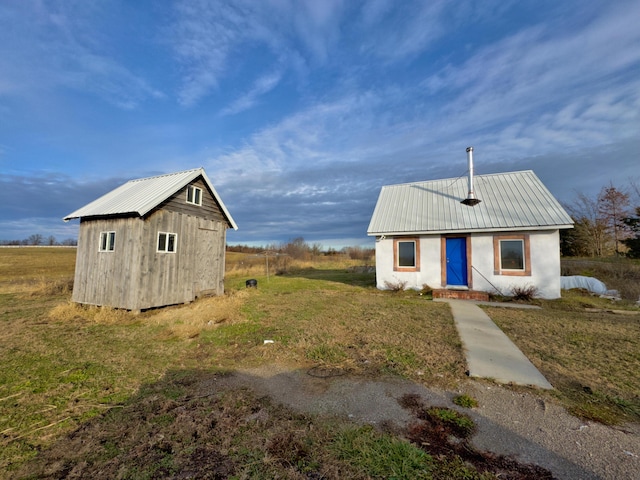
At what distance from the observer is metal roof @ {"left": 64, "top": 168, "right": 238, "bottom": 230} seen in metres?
10.4

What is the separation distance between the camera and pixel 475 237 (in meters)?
13.5

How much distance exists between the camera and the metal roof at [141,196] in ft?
34.2

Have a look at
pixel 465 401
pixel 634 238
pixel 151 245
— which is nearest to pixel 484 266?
pixel 465 401

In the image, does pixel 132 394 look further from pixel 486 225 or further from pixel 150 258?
pixel 486 225

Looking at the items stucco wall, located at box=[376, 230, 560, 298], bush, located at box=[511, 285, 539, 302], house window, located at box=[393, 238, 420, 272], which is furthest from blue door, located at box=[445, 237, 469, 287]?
bush, located at box=[511, 285, 539, 302]

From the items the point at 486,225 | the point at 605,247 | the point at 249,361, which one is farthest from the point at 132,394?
Answer: the point at 605,247

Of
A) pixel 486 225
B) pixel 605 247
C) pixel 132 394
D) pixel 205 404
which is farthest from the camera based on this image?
pixel 605 247

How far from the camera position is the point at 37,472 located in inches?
109

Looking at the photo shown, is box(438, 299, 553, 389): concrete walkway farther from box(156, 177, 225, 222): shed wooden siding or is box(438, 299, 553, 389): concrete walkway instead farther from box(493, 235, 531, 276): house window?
box(156, 177, 225, 222): shed wooden siding

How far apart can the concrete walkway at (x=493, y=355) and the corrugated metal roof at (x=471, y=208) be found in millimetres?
6003

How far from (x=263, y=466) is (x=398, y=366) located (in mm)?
3185

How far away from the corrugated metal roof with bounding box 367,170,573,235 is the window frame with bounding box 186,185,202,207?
27.3ft

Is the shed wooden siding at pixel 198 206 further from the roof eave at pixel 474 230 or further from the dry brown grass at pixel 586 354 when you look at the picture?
the dry brown grass at pixel 586 354

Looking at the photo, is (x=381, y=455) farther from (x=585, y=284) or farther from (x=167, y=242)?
(x=585, y=284)
